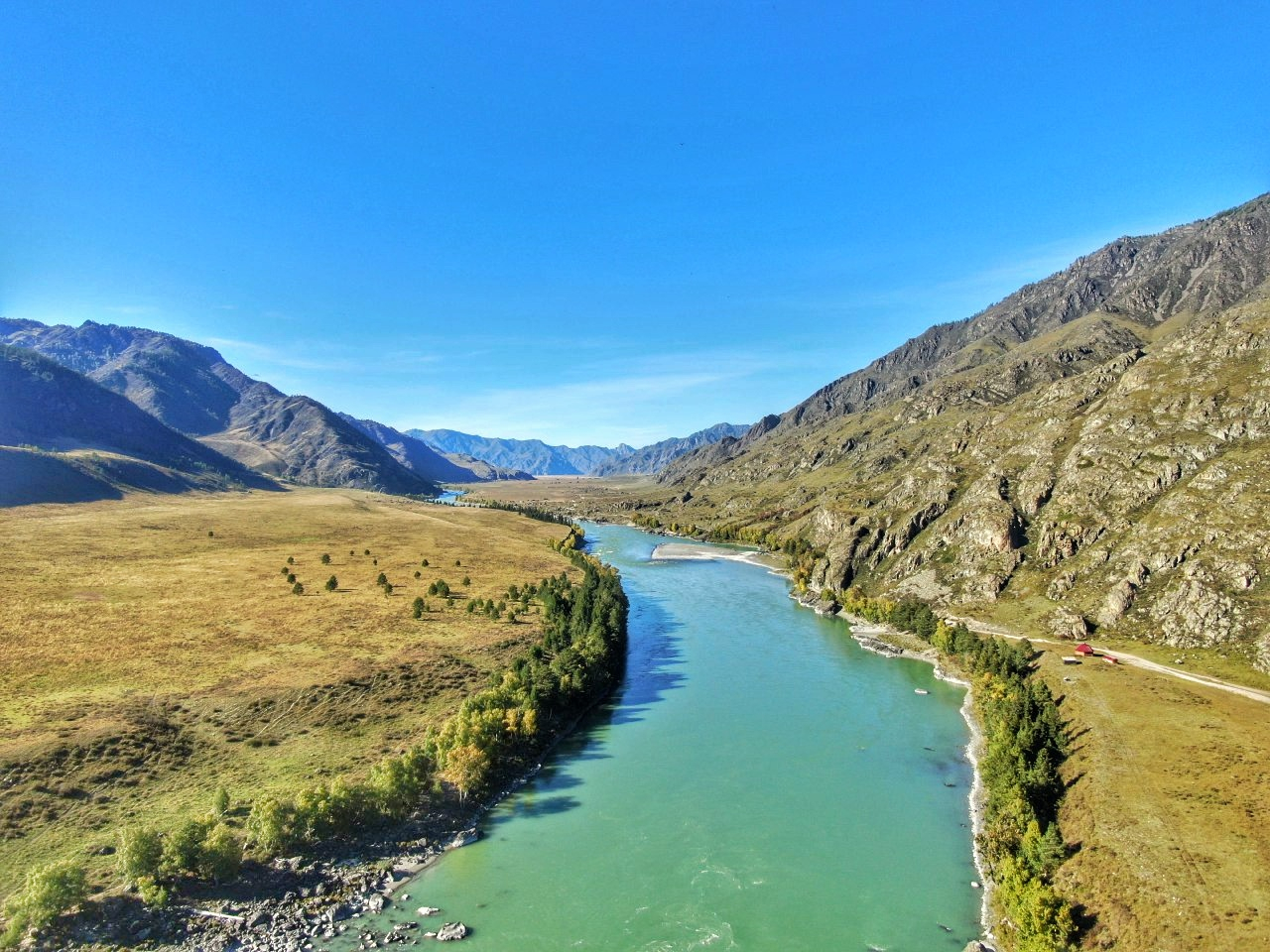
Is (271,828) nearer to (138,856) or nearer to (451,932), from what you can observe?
(138,856)

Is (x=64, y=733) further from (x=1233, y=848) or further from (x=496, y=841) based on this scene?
(x=1233, y=848)

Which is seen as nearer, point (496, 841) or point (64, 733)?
point (496, 841)

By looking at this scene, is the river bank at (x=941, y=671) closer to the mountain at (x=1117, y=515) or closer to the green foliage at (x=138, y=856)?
the mountain at (x=1117, y=515)

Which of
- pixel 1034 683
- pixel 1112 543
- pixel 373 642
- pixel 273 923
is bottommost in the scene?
pixel 273 923

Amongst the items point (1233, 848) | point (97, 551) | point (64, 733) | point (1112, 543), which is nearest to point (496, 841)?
point (64, 733)

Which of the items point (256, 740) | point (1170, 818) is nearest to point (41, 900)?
point (256, 740)

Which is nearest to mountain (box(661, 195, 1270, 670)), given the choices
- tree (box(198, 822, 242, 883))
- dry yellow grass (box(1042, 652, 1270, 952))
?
dry yellow grass (box(1042, 652, 1270, 952))
